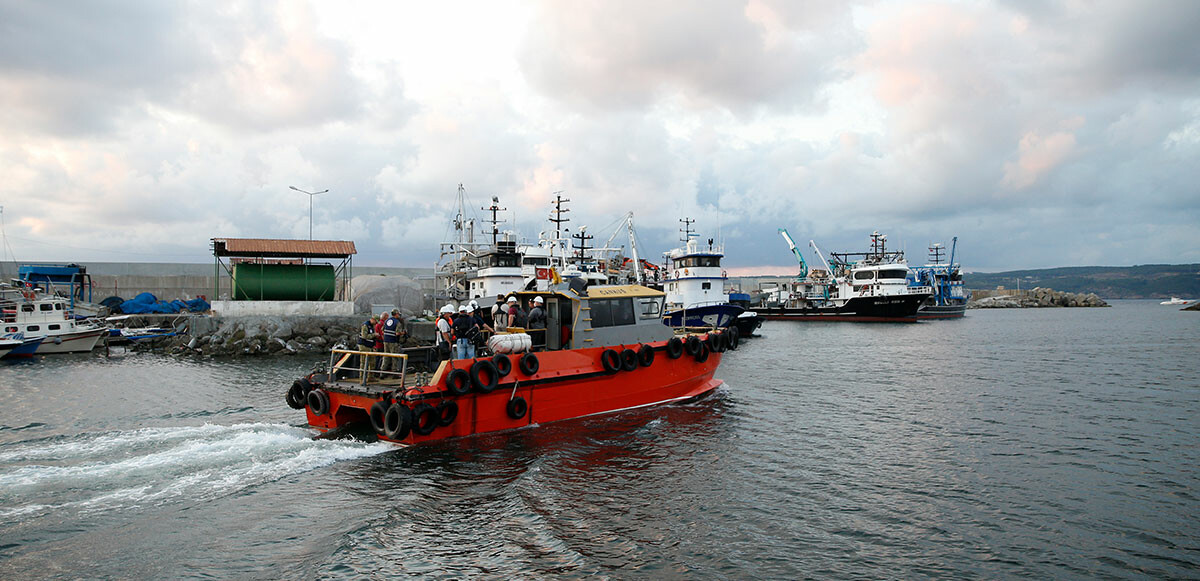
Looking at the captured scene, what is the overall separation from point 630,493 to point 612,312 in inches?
227

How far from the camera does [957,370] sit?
23.5 metres

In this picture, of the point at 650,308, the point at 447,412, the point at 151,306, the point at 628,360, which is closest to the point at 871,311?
the point at 650,308

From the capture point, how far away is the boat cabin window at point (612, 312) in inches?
563

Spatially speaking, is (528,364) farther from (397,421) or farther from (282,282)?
(282,282)

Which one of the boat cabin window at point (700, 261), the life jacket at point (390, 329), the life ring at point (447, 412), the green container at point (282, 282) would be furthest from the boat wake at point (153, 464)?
the boat cabin window at point (700, 261)

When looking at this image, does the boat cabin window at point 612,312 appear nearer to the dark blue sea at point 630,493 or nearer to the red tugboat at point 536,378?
the red tugboat at point 536,378

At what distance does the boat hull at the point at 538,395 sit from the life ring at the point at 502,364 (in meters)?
0.17

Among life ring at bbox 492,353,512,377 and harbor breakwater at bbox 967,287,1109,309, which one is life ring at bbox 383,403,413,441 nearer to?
life ring at bbox 492,353,512,377

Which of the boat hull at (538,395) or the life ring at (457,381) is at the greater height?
the life ring at (457,381)

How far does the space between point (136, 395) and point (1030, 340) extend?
41.7 m

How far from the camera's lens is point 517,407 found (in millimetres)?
12250

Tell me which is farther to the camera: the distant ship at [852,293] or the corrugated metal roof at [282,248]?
the distant ship at [852,293]

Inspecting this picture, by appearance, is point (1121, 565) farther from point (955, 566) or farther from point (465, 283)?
point (465, 283)

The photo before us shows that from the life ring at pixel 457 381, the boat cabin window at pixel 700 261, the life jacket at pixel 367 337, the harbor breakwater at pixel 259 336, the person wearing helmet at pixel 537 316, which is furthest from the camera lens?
the boat cabin window at pixel 700 261
